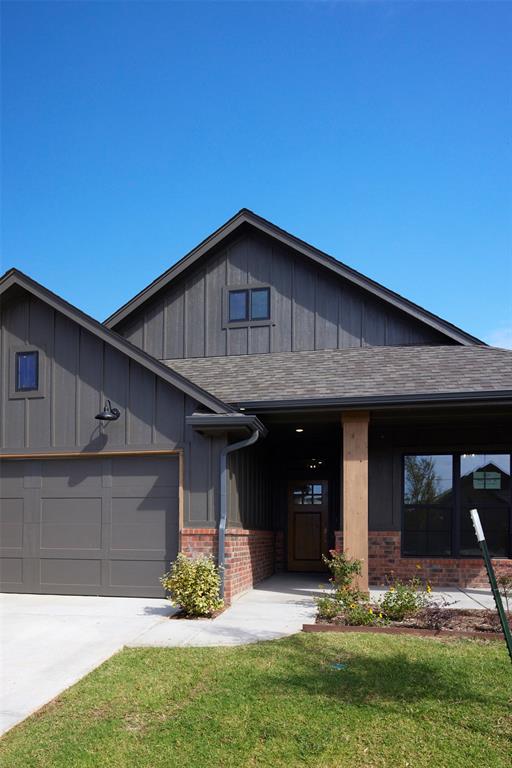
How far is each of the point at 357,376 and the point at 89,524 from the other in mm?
5104

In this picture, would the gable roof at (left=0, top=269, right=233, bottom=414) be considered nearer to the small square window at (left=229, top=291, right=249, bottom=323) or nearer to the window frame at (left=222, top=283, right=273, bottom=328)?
the window frame at (left=222, top=283, right=273, bottom=328)

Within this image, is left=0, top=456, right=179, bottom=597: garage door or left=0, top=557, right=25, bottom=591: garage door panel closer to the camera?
left=0, top=456, right=179, bottom=597: garage door

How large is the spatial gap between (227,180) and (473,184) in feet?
20.2

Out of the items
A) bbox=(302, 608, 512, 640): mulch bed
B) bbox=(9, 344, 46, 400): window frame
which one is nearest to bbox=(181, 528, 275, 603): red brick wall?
bbox=(302, 608, 512, 640): mulch bed

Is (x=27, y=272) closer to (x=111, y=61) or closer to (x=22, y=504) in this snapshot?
(x=22, y=504)

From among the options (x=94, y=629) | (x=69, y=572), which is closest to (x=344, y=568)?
(x=94, y=629)

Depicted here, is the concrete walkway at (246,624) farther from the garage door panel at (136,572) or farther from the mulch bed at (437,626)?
the garage door panel at (136,572)

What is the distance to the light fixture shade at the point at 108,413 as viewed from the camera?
401 inches

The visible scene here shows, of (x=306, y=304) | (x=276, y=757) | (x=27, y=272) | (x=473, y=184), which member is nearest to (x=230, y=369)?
(x=306, y=304)

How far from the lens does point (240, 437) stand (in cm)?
1048

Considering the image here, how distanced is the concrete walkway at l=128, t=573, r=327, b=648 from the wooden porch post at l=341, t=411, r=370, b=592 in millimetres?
1047

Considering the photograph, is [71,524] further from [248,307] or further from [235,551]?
[248,307]

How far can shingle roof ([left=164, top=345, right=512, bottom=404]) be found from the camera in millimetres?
10406

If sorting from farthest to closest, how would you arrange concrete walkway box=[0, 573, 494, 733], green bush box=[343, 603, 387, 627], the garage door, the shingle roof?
the shingle roof → the garage door → green bush box=[343, 603, 387, 627] → concrete walkway box=[0, 573, 494, 733]
